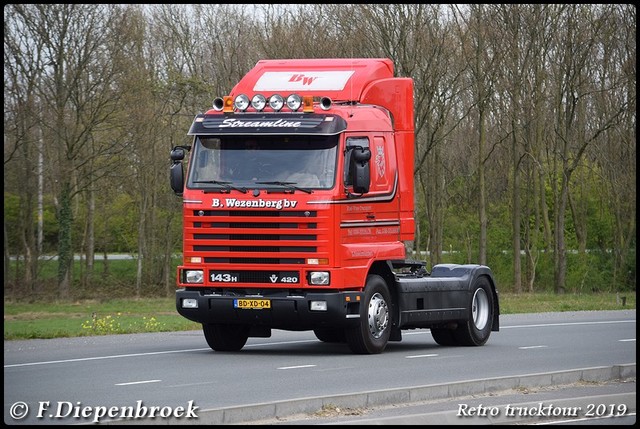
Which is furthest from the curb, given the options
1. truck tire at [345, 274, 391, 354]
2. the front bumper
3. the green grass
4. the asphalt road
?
the green grass

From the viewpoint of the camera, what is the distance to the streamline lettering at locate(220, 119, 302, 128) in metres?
17.9

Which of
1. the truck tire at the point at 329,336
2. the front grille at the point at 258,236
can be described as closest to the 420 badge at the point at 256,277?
the front grille at the point at 258,236

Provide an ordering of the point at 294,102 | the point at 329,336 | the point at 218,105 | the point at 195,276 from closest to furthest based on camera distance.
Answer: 1. the point at 294,102
2. the point at 195,276
3. the point at 218,105
4. the point at 329,336

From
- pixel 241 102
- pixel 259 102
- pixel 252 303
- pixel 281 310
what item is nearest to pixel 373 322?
pixel 281 310

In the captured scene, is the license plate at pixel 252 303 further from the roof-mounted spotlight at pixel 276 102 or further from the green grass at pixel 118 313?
the green grass at pixel 118 313

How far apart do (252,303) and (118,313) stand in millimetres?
14571

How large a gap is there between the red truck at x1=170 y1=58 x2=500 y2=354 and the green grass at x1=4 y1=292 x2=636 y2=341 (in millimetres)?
5251

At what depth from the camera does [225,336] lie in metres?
19.5

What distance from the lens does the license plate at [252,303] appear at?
58.3 feet

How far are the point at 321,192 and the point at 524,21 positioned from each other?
2837cm

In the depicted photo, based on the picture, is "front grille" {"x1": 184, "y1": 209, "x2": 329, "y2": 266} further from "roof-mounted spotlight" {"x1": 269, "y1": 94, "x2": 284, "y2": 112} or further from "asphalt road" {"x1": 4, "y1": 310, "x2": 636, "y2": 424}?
"roof-mounted spotlight" {"x1": 269, "y1": 94, "x2": 284, "y2": 112}

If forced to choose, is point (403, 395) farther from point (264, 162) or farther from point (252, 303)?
point (264, 162)

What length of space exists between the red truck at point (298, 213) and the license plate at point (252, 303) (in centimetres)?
1

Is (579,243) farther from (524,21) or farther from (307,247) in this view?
(307,247)
